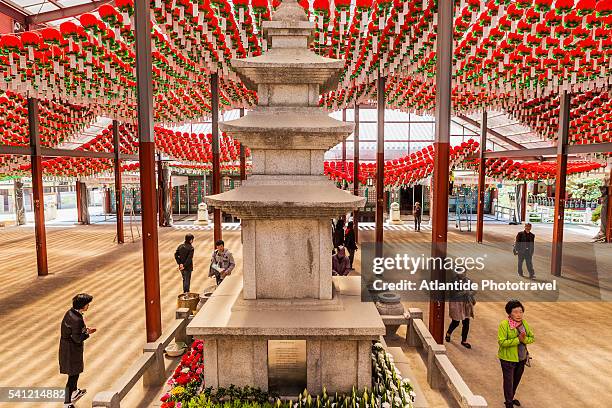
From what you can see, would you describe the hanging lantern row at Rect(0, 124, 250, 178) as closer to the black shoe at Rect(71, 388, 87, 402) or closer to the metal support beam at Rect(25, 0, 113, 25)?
the metal support beam at Rect(25, 0, 113, 25)

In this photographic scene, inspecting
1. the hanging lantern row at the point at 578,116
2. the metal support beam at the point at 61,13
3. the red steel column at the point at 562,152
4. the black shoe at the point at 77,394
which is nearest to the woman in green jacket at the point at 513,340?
the black shoe at the point at 77,394

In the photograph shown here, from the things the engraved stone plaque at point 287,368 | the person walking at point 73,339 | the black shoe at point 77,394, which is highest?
the person walking at point 73,339

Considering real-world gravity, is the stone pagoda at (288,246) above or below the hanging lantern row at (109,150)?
below

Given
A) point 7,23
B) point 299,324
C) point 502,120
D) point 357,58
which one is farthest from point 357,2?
point 502,120

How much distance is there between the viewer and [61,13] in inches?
619

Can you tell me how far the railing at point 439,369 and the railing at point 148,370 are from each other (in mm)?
4118

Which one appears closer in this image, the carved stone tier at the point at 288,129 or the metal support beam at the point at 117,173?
the carved stone tier at the point at 288,129

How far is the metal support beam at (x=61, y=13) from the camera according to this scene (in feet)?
51.6

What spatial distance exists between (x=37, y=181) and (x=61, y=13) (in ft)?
27.6

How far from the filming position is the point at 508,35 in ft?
22.0

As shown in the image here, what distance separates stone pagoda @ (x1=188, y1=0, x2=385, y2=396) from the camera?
4.59 meters

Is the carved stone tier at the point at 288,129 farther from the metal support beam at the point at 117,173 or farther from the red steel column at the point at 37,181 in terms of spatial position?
the metal support beam at the point at 117,173

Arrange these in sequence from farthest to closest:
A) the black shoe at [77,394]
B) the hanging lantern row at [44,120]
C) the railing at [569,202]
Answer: the railing at [569,202] → the hanging lantern row at [44,120] → the black shoe at [77,394]

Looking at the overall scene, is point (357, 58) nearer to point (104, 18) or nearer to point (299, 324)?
point (104, 18)
